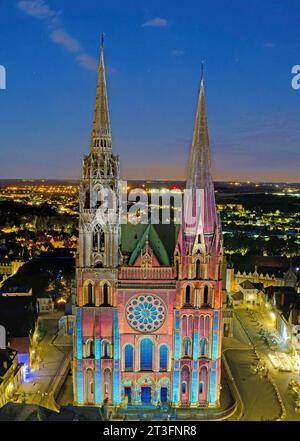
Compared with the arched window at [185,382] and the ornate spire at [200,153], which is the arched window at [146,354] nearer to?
the arched window at [185,382]

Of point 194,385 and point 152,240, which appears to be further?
point 152,240

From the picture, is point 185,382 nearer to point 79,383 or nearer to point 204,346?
point 204,346

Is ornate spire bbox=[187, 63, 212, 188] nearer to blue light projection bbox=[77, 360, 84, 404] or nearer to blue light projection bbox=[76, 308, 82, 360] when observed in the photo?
blue light projection bbox=[76, 308, 82, 360]

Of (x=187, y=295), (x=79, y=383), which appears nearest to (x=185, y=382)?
(x=187, y=295)

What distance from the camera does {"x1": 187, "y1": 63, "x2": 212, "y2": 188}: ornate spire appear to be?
148 feet

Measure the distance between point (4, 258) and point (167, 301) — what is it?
81686 mm

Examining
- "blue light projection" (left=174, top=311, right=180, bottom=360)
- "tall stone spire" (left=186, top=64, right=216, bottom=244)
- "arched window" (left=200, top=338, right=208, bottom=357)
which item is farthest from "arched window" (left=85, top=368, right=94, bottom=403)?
"tall stone spire" (left=186, top=64, right=216, bottom=244)

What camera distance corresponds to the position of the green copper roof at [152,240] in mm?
47875

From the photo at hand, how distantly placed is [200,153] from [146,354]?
23316 millimetres

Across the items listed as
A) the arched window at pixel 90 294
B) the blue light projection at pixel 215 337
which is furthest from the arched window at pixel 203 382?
the arched window at pixel 90 294

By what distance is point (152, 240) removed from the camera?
159ft

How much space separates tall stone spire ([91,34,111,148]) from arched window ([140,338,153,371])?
2239 centimetres
